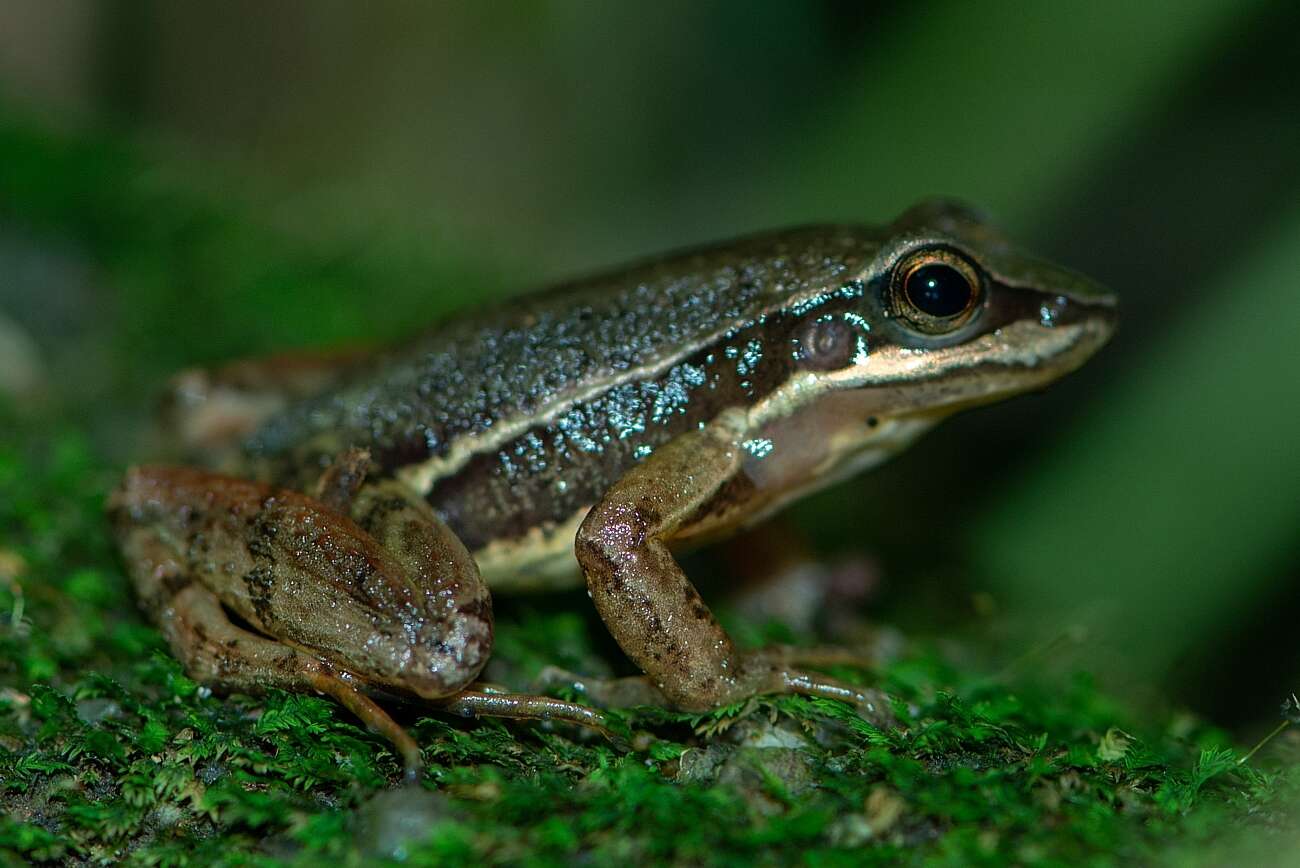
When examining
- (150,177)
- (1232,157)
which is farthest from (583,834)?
(150,177)

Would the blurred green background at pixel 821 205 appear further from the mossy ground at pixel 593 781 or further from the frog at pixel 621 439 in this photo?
the frog at pixel 621 439

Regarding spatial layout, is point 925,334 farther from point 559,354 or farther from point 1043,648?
point 1043,648

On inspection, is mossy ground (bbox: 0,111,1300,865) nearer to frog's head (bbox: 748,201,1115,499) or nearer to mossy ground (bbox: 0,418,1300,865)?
mossy ground (bbox: 0,418,1300,865)

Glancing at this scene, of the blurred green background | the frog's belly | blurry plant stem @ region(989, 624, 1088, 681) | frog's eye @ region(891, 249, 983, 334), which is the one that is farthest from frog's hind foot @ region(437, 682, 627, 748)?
the blurred green background

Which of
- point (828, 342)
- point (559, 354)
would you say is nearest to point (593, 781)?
point (559, 354)

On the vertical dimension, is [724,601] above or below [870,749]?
below

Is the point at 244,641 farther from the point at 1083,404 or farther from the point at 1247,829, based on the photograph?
the point at 1083,404
